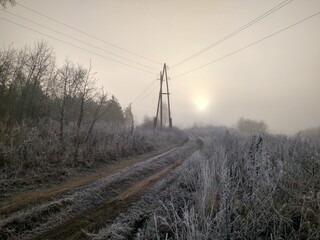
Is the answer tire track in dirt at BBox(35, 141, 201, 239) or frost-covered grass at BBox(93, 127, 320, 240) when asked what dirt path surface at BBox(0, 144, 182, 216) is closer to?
tire track in dirt at BBox(35, 141, 201, 239)

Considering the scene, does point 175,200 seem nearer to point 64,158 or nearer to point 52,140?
point 64,158

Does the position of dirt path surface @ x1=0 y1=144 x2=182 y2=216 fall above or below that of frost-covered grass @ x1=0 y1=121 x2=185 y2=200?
below

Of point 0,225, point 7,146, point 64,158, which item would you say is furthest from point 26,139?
point 0,225

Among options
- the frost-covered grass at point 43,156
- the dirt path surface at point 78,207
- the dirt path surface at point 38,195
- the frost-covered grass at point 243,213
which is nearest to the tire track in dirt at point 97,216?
the dirt path surface at point 78,207

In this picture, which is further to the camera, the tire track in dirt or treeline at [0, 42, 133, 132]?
treeline at [0, 42, 133, 132]

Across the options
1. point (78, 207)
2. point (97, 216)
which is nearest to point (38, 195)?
point (78, 207)

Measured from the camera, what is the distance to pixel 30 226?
426 centimetres

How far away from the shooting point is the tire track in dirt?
13.2 ft

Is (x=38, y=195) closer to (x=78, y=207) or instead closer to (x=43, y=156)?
(x=78, y=207)

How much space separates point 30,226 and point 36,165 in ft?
12.8

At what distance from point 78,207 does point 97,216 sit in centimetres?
70

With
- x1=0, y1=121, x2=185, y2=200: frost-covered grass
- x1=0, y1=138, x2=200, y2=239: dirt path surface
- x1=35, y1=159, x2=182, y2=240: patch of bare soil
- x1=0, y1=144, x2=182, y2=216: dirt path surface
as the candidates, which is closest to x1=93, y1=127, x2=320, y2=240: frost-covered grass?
x1=35, y1=159, x2=182, y2=240: patch of bare soil

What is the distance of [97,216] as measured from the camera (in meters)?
Answer: 4.77

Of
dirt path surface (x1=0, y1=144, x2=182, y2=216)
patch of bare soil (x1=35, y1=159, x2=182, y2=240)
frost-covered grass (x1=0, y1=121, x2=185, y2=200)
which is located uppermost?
frost-covered grass (x1=0, y1=121, x2=185, y2=200)
